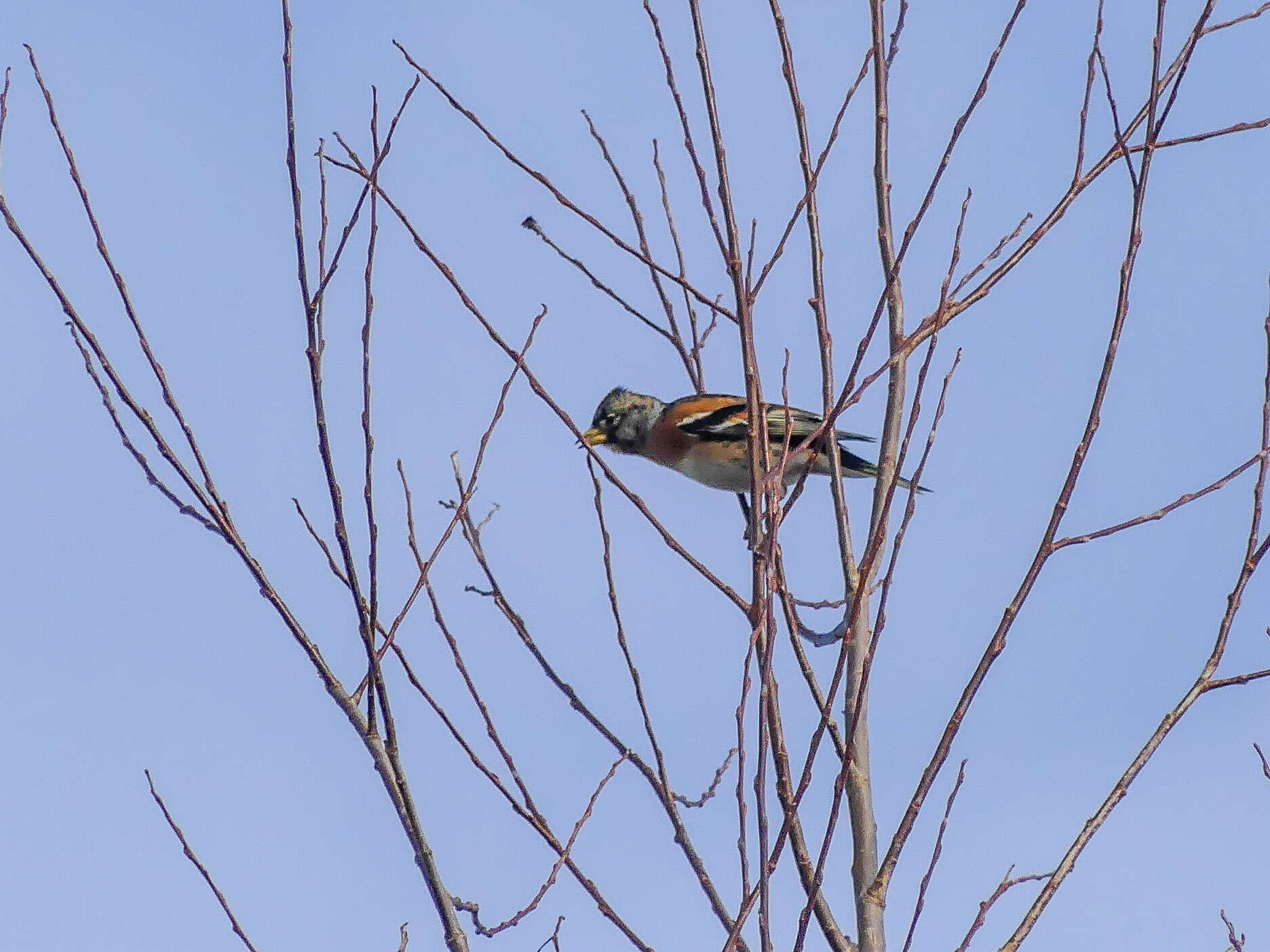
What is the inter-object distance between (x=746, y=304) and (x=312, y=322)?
1052mm

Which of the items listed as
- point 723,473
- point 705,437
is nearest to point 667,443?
point 705,437

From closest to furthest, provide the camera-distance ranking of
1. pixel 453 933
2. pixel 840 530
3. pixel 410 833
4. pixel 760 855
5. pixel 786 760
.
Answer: pixel 760 855, pixel 786 760, pixel 453 933, pixel 410 833, pixel 840 530

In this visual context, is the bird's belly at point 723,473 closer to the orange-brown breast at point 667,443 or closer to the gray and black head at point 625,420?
the orange-brown breast at point 667,443

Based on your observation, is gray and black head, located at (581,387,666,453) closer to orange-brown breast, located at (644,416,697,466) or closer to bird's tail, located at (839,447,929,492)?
orange-brown breast, located at (644,416,697,466)

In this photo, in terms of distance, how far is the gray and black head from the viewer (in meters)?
8.81

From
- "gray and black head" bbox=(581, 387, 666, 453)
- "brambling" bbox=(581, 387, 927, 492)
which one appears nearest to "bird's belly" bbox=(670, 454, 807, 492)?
"brambling" bbox=(581, 387, 927, 492)

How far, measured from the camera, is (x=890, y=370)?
3.68 metres

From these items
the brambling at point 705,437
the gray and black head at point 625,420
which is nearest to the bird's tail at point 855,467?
the brambling at point 705,437

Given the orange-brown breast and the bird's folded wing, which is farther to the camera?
the orange-brown breast

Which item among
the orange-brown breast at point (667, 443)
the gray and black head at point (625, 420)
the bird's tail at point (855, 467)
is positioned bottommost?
the bird's tail at point (855, 467)

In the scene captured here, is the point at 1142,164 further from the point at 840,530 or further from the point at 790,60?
the point at 840,530

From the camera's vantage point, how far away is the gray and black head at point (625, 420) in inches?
347

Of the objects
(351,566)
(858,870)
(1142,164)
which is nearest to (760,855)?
(858,870)

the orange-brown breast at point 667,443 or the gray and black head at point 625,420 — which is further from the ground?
A: the gray and black head at point 625,420
